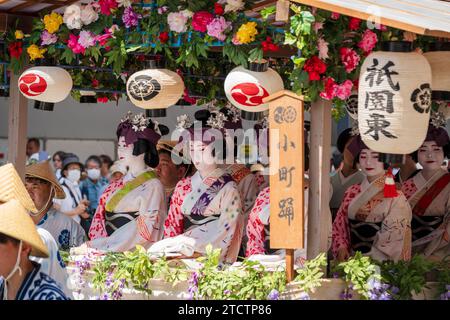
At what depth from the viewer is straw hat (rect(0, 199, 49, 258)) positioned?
5.32 metres

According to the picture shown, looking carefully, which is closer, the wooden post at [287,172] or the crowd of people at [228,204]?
the wooden post at [287,172]

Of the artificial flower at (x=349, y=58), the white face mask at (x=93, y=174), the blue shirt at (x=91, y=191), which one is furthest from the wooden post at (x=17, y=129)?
the white face mask at (x=93, y=174)

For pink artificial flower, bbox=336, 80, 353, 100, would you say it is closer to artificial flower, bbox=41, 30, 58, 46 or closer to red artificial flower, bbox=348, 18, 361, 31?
red artificial flower, bbox=348, 18, 361, 31

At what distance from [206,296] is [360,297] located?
1180 millimetres

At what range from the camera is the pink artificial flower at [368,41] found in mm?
7938

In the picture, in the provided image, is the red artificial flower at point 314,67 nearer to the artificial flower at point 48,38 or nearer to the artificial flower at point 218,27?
the artificial flower at point 218,27

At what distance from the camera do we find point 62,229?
34.1ft

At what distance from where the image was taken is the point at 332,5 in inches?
286

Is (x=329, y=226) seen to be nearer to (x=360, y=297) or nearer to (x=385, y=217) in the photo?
(x=360, y=297)

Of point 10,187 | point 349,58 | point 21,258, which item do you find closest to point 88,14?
point 349,58

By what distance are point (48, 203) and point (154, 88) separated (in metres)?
2.14

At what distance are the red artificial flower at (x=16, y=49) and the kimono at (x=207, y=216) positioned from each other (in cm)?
201

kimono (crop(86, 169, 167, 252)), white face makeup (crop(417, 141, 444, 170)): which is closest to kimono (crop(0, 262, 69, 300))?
kimono (crop(86, 169, 167, 252))

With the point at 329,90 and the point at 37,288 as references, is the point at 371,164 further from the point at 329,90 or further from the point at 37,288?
the point at 37,288
